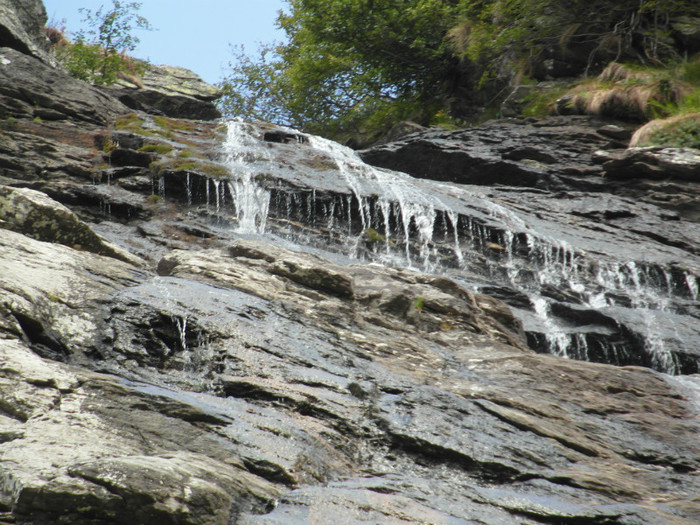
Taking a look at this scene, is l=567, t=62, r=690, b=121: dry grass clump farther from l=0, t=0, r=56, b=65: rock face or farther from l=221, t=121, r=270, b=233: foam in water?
l=0, t=0, r=56, b=65: rock face

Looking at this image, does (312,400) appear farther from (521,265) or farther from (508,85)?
(508,85)

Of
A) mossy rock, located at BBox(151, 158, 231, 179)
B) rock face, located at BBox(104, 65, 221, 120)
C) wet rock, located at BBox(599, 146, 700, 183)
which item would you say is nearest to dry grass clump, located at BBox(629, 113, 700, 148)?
wet rock, located at BBox(599, 146, 700, 183)

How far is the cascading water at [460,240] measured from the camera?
30.1ft

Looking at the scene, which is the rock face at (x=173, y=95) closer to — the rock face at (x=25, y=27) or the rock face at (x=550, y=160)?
the rock face at (x=25, y=27)

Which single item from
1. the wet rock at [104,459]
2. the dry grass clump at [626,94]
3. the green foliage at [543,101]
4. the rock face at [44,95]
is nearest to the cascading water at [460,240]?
the rock face at [44,95]

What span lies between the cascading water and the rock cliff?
44 millimetres

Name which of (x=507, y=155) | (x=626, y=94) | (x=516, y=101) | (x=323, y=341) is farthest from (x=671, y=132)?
(x=323, y=341)

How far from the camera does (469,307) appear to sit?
6438mm

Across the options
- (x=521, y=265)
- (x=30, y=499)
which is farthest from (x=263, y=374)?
(x=521, y=265)

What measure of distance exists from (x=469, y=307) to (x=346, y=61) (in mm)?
16775

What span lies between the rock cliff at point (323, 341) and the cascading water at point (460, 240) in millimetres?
44

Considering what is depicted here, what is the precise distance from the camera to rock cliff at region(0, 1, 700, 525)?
2.75 m

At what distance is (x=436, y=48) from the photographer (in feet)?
67.5

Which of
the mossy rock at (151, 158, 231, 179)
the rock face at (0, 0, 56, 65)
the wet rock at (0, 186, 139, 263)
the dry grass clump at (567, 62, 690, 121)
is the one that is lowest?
the wet rock at (0, 186, 139, 263)
